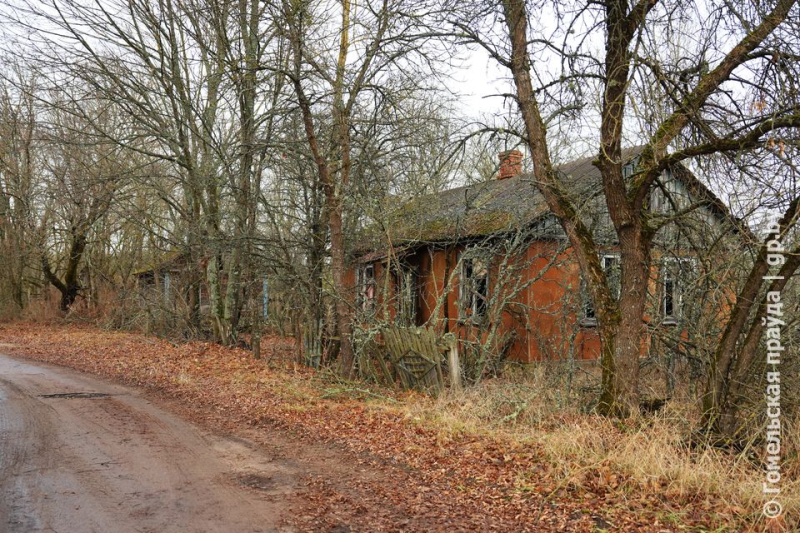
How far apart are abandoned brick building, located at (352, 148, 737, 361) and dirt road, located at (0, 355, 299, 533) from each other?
4940mm

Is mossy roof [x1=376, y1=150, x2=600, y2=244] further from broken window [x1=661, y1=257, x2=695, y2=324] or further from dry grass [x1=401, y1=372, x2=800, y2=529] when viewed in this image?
dry grass [x1=401, y1=372, x2=800, y2=529]

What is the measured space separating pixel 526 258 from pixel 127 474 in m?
10.7

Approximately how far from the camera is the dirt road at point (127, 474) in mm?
5027

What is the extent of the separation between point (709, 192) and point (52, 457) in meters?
8.31

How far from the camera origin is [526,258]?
15.0 meters

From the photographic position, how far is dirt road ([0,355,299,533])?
503cm

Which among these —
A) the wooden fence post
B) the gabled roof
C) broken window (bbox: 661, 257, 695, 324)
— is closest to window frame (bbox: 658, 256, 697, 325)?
broken window (bbox: 661, 257, 695, 324)

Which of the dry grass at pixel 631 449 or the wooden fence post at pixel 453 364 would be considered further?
the wooden fence post at pixel 453 364

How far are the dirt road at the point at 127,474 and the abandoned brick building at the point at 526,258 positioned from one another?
4940 millimetres

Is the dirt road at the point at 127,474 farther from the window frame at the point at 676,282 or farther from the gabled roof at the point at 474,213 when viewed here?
the gabled roof at the point at 474,213

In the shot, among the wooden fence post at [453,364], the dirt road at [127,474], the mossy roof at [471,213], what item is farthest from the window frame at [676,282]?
the dirt road at [127,474]

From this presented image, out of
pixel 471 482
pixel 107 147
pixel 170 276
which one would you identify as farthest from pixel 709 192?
pixel 170 276

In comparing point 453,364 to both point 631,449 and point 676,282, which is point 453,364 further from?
point 631,449

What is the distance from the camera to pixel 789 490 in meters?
5.45
